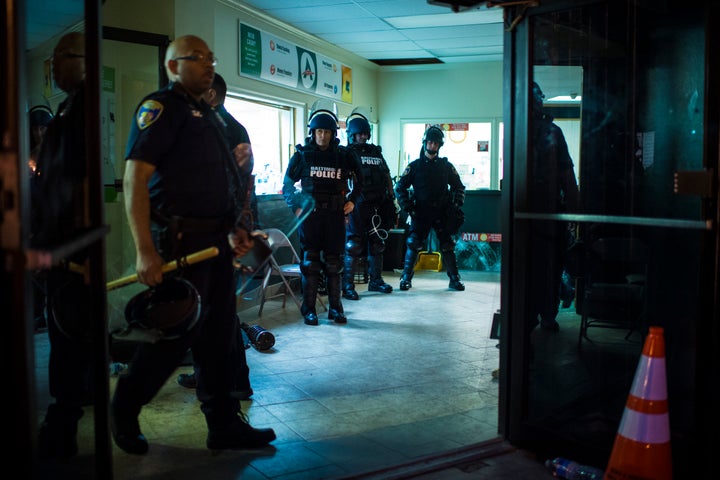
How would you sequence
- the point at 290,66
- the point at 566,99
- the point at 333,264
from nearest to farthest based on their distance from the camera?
the point at 566,99 < the point at 333,264 < the point at 290,66

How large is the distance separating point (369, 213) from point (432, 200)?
0.81m

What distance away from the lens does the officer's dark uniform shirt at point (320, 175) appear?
20.0 ft

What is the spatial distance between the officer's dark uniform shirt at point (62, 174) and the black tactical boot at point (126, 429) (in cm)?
94

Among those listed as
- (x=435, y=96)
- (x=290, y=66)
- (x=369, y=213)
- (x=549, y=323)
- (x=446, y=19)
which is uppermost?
(x=446, y=19)

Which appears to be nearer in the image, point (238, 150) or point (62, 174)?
point (62, 174)

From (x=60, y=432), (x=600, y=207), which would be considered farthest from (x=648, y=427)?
(x=60, y=432)

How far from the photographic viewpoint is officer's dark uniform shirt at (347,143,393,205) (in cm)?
762

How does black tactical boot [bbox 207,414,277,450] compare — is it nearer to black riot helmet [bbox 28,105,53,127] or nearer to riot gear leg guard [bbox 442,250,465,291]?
black riot helmet [bbox 28,105,53,127]

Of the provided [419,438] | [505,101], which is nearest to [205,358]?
[419,438]

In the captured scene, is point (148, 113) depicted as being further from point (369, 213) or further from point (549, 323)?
point (369, 213)

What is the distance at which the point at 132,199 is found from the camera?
271 centimetres

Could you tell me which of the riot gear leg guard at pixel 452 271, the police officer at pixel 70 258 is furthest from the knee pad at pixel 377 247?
the police officer at pixel 70 258

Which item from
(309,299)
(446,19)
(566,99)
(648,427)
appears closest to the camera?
(648,427)

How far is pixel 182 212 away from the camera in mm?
2850
